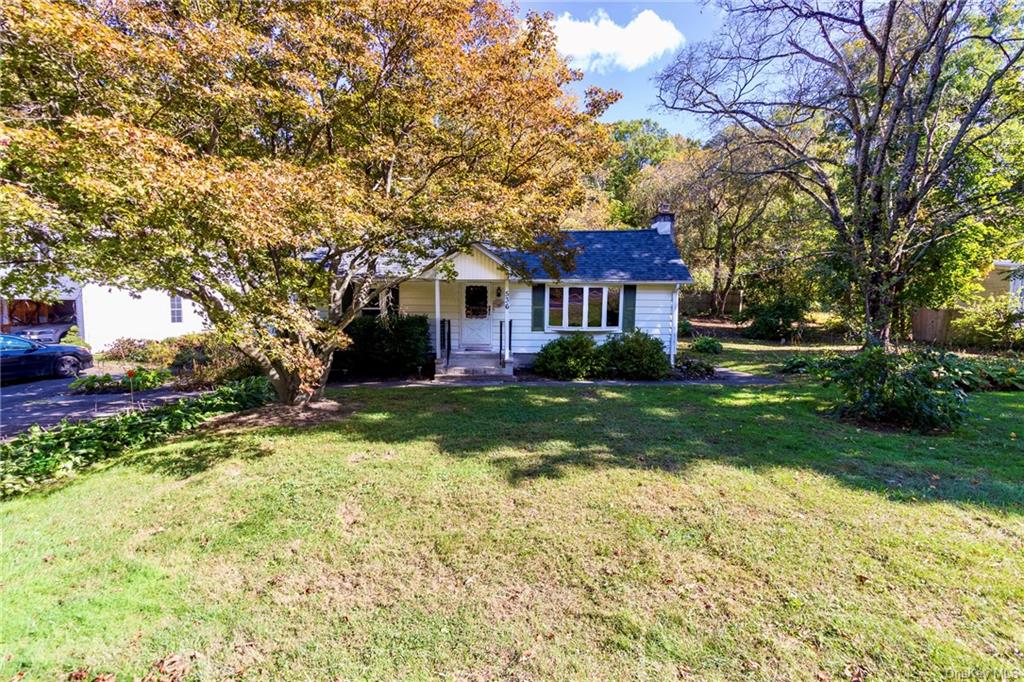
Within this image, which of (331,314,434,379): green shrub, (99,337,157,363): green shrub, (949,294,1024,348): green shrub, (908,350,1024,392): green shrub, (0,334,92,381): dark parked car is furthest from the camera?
(949,294,1024,348): green shrub

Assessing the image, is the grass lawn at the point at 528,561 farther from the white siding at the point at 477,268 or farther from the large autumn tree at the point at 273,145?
the white siding at the point at 477,268

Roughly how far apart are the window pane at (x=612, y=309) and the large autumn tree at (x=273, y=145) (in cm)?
482

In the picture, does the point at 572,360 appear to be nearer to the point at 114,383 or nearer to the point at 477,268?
the point at 477,268

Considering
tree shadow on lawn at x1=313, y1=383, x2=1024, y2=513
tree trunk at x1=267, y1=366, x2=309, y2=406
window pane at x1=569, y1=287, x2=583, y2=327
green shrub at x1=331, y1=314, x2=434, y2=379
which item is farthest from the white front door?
tree trunk at x1=267, y1=366, x2=309, y2=406

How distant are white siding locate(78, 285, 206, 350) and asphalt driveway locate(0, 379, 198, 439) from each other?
4352 mm

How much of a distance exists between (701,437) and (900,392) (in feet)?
10.4

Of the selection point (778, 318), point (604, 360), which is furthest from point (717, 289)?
point (604, 360)

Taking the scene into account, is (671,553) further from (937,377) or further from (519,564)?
(937,377)

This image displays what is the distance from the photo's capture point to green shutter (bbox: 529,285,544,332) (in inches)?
531

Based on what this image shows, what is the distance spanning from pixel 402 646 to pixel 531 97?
836cm

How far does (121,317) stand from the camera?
1572cm

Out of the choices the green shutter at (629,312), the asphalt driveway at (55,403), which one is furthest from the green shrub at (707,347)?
the asphalt driveway at (55,403)

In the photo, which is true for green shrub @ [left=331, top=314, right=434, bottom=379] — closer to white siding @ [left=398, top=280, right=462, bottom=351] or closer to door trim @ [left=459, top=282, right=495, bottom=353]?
white siding @ [left=398, top=280, right=462, bottom=351]

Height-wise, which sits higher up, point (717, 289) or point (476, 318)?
point (717, 289)
